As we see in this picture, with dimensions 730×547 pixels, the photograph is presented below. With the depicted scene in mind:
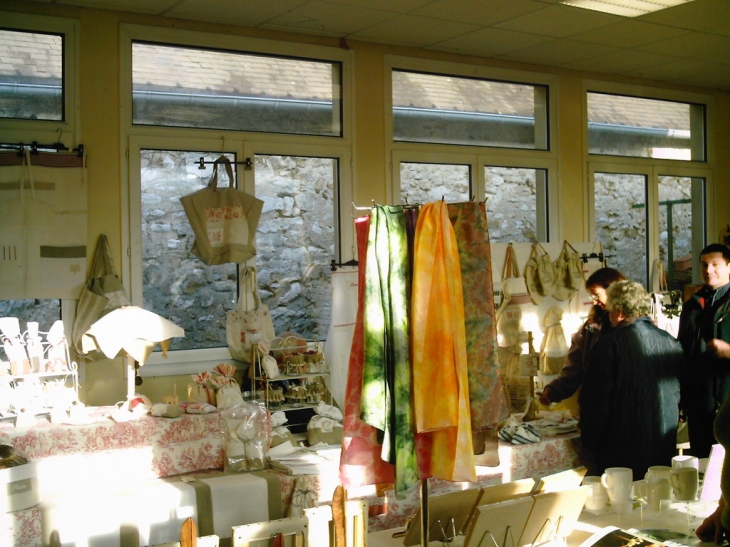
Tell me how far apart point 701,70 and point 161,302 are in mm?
5393

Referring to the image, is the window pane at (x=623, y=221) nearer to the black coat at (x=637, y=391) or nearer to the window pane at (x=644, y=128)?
the window pane at (x=644, y=128)

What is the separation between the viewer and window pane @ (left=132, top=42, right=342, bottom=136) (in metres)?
5.68

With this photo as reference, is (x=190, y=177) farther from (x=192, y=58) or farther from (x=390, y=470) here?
(x=390, y=470)

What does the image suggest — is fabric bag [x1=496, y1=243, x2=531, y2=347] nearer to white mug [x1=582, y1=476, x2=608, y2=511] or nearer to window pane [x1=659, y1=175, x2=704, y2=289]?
window pane [x1=659, y1=175, x2=704, y2=289]

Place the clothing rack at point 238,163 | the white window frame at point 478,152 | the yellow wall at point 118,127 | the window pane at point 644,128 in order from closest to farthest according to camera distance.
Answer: the yellow wall at point 118,127, the clothing rack at point 238,163, the white window frame at point 478,152, the window pane at point 644,128

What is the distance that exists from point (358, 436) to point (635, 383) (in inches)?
87.7

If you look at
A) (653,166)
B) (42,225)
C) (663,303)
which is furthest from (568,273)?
(42,225)

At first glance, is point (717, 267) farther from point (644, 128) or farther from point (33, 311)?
point (33, 311)

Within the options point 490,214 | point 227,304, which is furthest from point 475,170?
point 227,304

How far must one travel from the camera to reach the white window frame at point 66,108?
522 centimetres

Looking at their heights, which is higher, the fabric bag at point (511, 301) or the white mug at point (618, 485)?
the fabric bag at point (511, 301)

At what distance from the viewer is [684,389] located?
5.09m

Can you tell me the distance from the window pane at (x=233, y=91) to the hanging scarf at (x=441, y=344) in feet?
11.5

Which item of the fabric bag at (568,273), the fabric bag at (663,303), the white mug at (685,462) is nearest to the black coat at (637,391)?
the white mug at (685,462)
